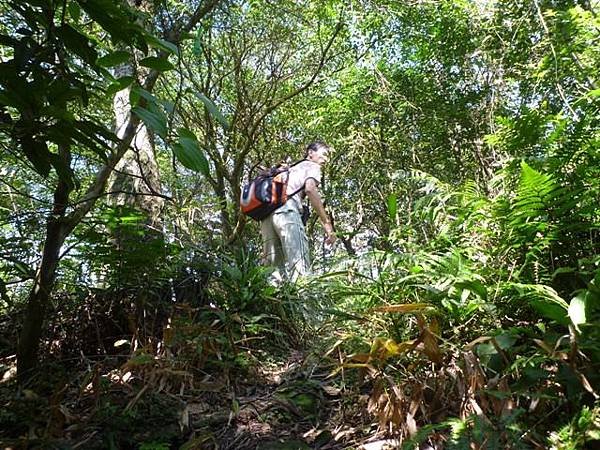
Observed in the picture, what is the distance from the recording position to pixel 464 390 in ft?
6.50

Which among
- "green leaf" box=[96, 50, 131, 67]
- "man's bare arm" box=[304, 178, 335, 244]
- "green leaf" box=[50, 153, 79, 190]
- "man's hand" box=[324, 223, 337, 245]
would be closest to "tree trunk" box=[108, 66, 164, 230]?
"man's bare arm" box=[304, 178, 335, 244]

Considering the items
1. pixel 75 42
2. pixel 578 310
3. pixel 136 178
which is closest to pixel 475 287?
pixel 578 310

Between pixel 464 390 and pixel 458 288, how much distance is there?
0.65 m

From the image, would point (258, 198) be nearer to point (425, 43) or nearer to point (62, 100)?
point (62, 100)

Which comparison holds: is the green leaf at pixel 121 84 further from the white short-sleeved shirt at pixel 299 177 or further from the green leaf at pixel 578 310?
the white short-sleeved shirt at pixel 299 177

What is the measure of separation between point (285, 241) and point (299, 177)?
64cm

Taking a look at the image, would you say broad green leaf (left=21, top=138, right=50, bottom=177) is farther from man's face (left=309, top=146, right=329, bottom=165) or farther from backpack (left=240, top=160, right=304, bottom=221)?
man's face (left=309, top=146, right=329, bottom=165)

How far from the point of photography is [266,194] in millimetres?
4547

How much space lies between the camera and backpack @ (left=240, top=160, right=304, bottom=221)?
179 inches

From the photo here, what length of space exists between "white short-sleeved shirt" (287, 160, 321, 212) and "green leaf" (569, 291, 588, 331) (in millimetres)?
2946

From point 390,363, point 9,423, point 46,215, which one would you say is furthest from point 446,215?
point 9,423

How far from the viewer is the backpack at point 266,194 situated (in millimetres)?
4559

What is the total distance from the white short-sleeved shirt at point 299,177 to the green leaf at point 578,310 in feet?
9.67

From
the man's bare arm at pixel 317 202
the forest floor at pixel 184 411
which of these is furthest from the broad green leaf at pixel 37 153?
the man's bare arm at pixel 317 202
